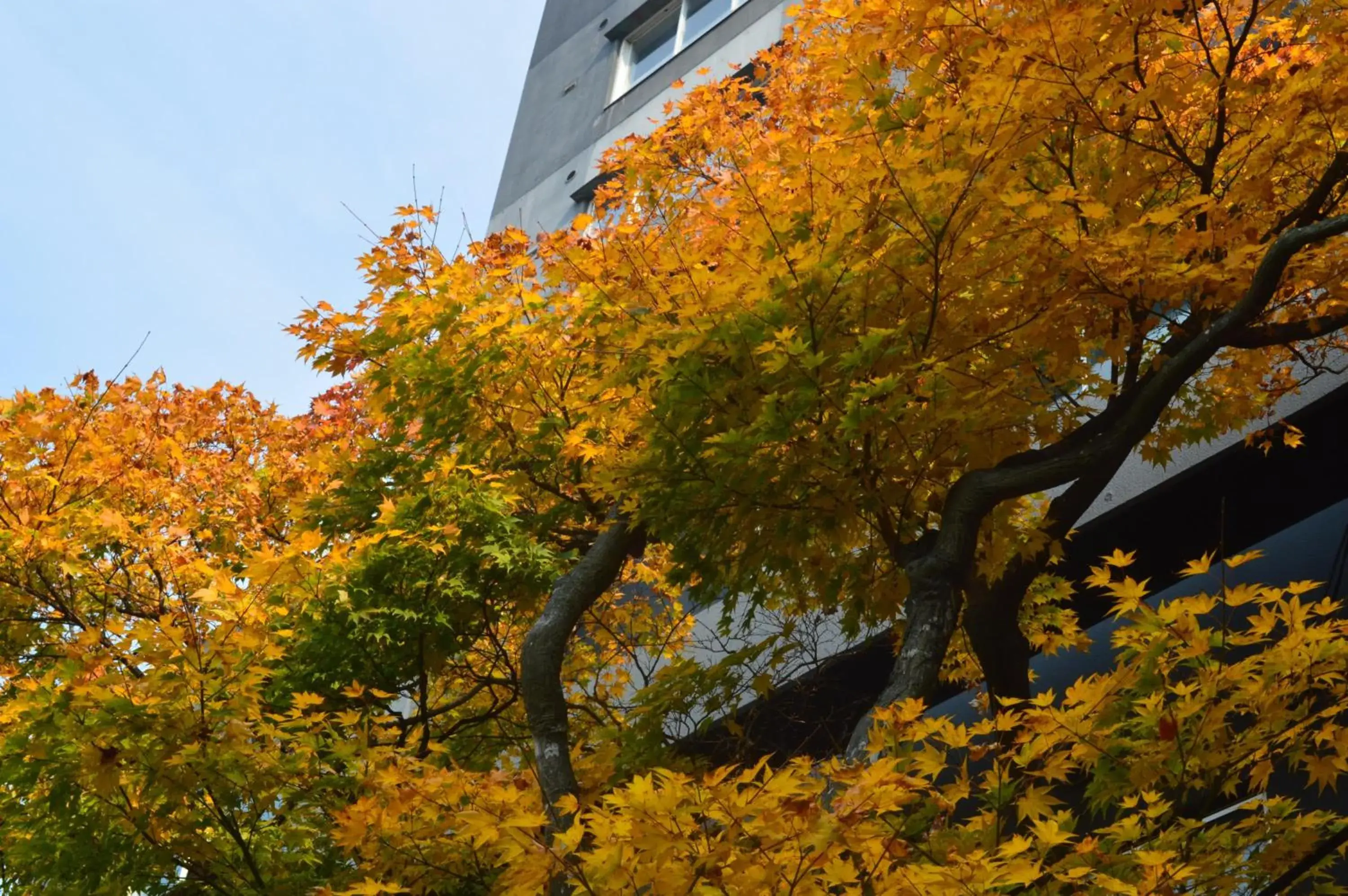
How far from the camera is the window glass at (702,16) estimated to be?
18.5 m

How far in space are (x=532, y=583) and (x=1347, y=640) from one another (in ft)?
17.1

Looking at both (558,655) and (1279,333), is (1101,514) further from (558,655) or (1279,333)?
(558,655)

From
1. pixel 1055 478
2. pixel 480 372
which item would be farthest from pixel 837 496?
pixel 480 372

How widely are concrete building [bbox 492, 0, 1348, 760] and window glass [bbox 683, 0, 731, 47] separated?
0.08 ft

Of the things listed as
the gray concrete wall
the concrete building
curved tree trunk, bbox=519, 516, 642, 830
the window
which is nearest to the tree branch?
the concrete building

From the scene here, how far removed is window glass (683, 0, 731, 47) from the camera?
1852cm

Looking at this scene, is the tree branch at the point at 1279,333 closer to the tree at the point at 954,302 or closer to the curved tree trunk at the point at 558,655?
the tree at the point at 954,302

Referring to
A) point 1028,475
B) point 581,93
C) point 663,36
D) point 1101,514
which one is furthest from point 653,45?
point 1028,475

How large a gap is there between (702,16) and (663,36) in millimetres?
1107

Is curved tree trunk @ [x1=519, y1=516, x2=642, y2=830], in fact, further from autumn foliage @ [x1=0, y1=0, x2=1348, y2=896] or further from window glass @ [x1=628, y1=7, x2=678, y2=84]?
window glass @ [x1=628, y1=7, x2=678, y2=84]

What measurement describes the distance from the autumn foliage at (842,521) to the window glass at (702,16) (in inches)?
410

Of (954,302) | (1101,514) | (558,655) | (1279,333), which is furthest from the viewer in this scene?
(1101,514)

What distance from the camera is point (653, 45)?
2019 cm

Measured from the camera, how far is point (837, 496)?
6.14 m
